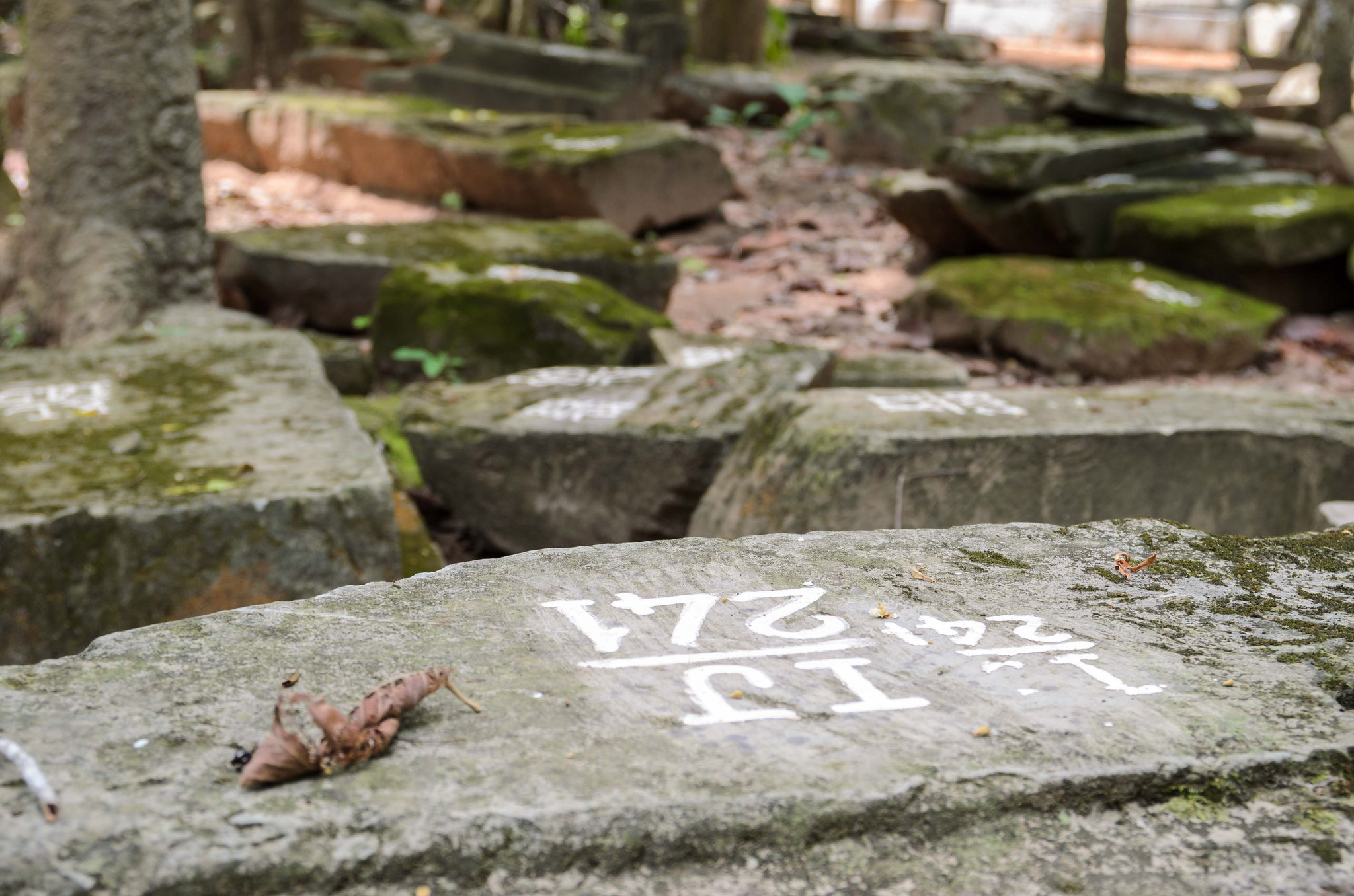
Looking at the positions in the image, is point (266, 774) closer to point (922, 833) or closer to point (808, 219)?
point (922, 833)

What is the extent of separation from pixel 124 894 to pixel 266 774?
0.53 ft

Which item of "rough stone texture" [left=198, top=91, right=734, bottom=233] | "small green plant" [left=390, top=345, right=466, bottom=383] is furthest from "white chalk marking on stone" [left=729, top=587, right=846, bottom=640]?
"rough stone texture" [left=198, top=91, right=734, bottom=233]

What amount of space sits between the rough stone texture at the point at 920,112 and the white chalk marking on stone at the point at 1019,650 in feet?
24.8

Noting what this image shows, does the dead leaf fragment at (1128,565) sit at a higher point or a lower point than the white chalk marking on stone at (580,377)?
Answer: higher

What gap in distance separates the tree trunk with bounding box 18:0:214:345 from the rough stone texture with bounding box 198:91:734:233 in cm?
251

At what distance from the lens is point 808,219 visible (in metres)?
7.52

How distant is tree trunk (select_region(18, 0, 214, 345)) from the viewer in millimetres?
4219

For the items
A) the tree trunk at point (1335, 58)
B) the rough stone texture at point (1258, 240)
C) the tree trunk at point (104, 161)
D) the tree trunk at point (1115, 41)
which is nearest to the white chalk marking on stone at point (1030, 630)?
the tree trunk at point (104, 161)

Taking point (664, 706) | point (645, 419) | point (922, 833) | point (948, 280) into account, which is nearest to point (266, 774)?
point (664, 706)

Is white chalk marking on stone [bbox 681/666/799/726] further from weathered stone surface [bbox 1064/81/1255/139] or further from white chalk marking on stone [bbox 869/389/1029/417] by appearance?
weathered stone surface [bbox 1064/81/1255/139]

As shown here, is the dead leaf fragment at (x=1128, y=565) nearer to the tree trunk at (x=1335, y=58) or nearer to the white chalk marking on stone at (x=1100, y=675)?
the white chalk marking on stone at (x=1100, y=675)

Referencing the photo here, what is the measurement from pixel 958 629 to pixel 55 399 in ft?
8.07

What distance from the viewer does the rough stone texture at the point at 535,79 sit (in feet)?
28.3

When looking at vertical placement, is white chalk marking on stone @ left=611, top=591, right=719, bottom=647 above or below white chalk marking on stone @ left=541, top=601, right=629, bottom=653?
above
